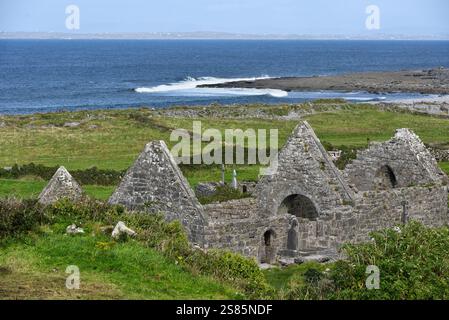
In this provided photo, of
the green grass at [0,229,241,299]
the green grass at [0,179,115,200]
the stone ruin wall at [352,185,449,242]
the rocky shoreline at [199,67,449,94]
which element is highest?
the green grass at [0,229,241,299]

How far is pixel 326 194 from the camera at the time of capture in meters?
20.2

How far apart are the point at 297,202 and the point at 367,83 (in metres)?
146

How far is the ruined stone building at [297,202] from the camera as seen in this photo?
1817 cm

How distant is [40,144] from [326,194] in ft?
150

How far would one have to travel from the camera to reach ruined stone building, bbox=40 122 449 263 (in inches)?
715

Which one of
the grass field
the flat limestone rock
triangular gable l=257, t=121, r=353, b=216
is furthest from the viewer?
the grass field

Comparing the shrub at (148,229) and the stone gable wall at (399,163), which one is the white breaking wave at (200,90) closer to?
the stone gable wall at (399,163)

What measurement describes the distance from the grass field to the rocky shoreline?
194 feet

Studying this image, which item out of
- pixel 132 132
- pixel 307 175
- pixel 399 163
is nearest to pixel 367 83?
pixel 132 132

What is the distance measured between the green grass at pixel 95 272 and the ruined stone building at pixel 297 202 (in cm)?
286

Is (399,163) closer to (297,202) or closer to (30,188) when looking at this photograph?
(297,202)

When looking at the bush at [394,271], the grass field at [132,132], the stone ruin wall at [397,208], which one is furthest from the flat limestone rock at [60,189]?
the grass field at [132,132]

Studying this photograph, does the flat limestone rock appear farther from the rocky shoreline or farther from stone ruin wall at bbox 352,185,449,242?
the rocky shoreline

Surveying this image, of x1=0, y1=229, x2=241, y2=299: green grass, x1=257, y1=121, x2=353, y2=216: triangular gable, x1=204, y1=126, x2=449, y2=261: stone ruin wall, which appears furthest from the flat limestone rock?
x1=257, y1=121, x2=353, y2=216: triangular gable
